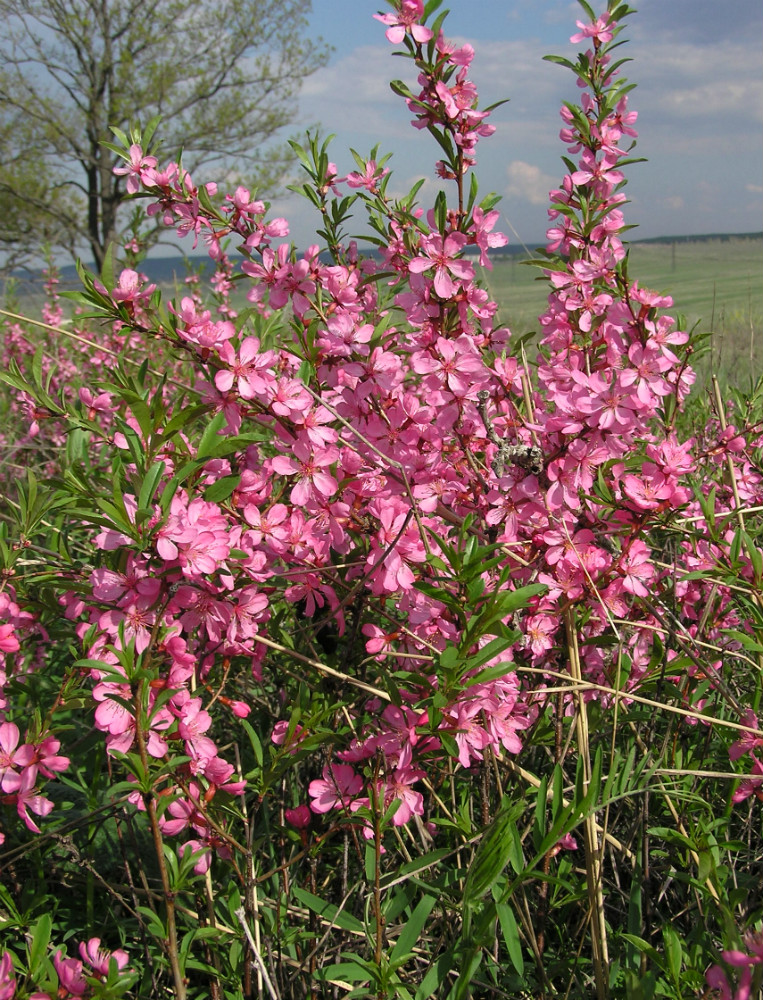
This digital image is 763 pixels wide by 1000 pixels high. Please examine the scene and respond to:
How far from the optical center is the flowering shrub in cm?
119

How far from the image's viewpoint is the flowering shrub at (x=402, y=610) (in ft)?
3.90

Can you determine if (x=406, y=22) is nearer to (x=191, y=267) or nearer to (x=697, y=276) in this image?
(x=191, y=267)

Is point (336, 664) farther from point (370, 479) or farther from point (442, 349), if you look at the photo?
point (442, 349)

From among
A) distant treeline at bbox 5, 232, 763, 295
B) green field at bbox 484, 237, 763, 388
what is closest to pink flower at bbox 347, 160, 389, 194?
distant treeline at bbox 5, 232, 763, 295

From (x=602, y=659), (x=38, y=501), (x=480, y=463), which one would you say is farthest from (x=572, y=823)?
(x=38, y=501)

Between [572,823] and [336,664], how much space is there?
69 centimetres

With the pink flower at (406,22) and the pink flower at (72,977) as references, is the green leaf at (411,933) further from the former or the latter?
the pink flower at (406,22)

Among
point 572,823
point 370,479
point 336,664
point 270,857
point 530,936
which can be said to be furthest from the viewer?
point 270,857

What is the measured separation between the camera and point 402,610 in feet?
5.02

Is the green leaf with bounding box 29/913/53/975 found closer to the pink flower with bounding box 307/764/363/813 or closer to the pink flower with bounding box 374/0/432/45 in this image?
the pink flower with bounding box 307/764/363/813

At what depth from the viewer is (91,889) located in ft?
5.23

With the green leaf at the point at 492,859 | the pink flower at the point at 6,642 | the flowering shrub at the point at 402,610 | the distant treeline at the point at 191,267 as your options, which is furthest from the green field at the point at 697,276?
the pink flower at the point at 6,642

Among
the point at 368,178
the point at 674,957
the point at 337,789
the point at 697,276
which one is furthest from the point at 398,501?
the point at 697,276

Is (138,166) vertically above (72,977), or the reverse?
(138,166)
